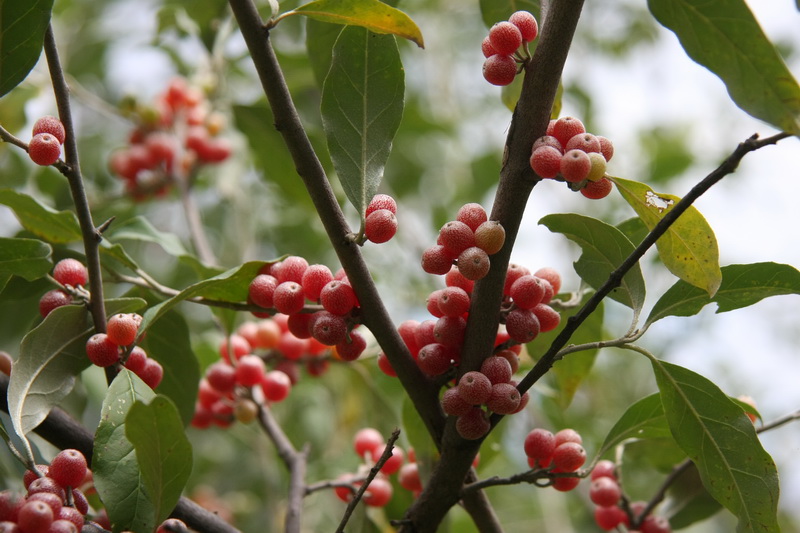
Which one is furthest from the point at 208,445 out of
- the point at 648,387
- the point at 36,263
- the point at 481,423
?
the point at 481,423

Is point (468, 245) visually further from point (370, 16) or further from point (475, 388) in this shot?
point (370, 16)

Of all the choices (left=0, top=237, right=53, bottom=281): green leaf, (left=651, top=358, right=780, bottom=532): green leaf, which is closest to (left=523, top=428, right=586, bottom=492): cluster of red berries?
(left=651, top=358, right=780, bottom=532): green leaf

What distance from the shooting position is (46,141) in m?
0.87

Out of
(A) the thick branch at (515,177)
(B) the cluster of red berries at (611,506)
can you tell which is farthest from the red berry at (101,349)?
(B) the cluster of red berries at (611,506)

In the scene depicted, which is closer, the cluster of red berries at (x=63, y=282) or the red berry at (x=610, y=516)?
the cluster of red berries at (x=63, y=282)

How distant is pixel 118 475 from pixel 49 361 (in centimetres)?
20

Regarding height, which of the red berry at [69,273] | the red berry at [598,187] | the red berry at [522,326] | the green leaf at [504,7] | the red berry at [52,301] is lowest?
the red berry at [522,326]

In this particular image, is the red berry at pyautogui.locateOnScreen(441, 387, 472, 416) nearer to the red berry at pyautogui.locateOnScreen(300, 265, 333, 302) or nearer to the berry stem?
the red berry at pyautogui.locateOnScreen(300, 265, 333, 302)

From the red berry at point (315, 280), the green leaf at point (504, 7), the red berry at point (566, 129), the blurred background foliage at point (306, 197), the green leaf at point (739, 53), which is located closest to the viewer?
the green leaf at point (739, 53)

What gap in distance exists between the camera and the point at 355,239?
2.82ft

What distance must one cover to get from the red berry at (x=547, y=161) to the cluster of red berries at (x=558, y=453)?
1.30 feet

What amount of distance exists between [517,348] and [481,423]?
5.9 inches

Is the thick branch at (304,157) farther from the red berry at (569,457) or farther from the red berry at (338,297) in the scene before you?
the red berry at (569,457)

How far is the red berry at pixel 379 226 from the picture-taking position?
0.85 meters
